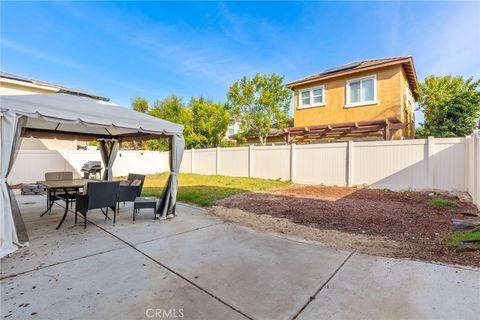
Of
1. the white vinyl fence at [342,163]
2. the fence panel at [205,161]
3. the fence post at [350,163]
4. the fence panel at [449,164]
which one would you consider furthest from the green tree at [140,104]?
the fence panel at [449,164]

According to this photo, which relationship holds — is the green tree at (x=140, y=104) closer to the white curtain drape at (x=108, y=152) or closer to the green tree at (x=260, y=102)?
the green tree at (x=260, y=102)

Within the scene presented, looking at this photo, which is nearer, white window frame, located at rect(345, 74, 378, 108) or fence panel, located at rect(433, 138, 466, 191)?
fence panel, located at rect(433, 138, 466, 191)

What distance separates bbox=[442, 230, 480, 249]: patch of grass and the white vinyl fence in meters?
2.65

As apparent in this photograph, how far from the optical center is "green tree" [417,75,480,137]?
12898mm

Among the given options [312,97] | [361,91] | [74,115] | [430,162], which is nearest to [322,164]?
[430,162]

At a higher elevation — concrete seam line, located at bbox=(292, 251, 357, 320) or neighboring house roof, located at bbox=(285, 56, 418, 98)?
neighboring house roof, located at bbox=(285, 56, 418, 98)

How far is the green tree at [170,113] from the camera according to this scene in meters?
20.5

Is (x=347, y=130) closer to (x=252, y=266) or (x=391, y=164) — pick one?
(x=391, y=164)

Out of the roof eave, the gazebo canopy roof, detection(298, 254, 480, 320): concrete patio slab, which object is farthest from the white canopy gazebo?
the roof eave

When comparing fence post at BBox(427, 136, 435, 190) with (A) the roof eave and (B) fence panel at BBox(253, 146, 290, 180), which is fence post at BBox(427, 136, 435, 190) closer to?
(A) the roof eave

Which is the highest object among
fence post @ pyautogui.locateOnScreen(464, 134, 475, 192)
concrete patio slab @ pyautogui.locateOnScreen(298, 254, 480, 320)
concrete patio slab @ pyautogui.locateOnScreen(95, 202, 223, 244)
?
fence post @ pyautogui.locateOnScreen(464, 134, 475, 192)

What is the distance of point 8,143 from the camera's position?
3.92 meters

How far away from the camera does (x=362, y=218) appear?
5844 mm

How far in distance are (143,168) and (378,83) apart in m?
15.5
